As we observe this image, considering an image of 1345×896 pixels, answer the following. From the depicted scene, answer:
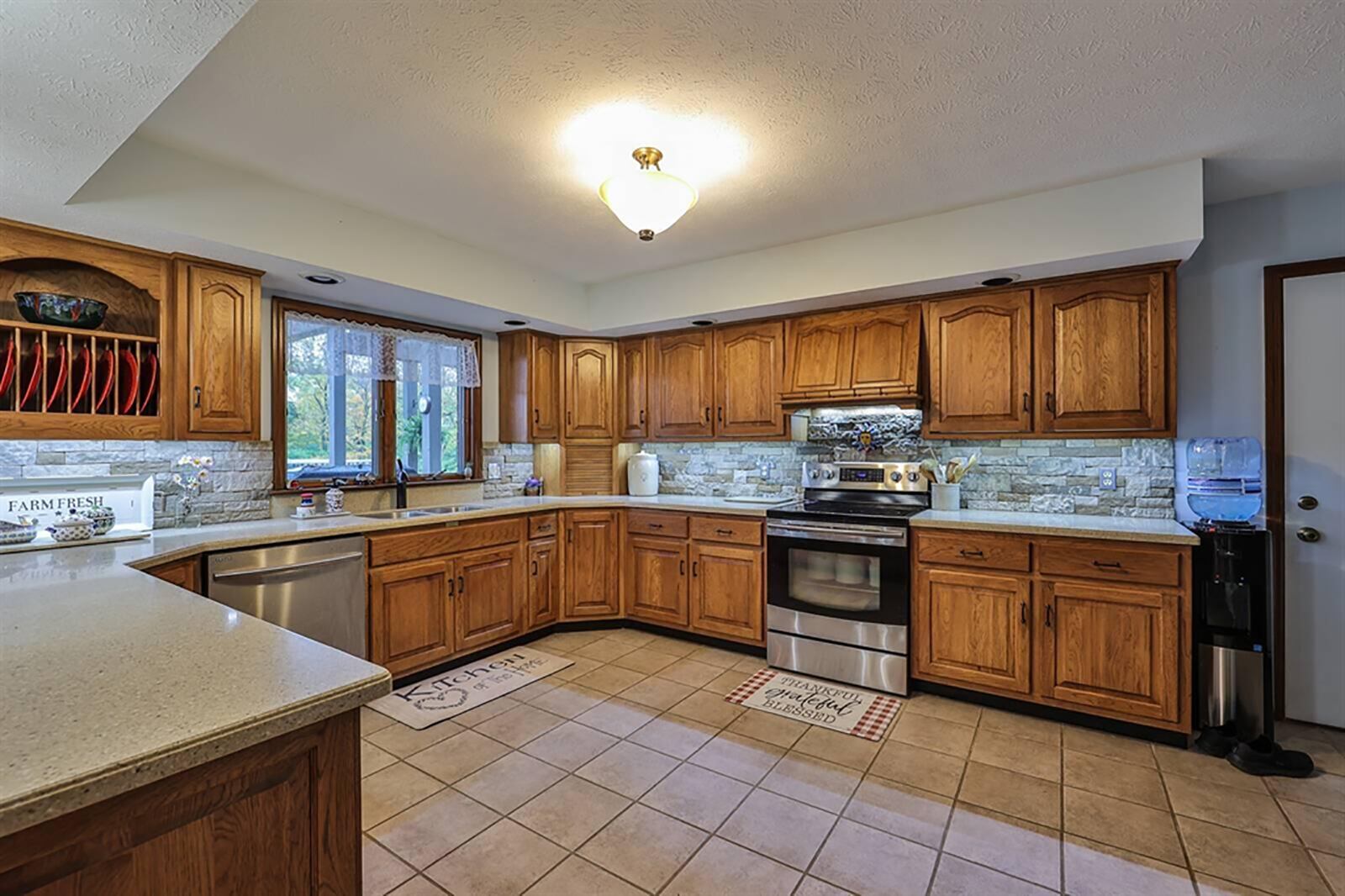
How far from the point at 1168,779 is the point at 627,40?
3.33 meters

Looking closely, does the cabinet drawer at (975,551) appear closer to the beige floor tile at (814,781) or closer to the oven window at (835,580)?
the oven window at (835,580)

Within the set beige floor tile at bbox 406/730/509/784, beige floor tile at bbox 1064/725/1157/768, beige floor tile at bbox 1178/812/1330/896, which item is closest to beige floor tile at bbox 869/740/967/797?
beige floor tile at bbox 1064/725/1157/768

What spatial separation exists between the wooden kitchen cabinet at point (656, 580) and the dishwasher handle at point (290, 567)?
1779 mm

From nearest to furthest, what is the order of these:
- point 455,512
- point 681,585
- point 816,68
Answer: point 816,68 < point 455,512 < point 681,585

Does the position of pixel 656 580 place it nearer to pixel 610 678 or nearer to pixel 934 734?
pixel 610 678

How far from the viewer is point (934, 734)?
282 centimetres

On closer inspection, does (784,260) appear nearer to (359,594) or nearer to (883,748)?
(883,748)

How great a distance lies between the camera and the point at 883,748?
8.77ft

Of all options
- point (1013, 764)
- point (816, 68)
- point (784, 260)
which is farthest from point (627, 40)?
point (1013, 764)

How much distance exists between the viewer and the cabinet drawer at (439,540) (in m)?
3.25

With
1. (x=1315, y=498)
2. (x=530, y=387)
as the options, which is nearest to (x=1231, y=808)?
(x=1315, y=498)

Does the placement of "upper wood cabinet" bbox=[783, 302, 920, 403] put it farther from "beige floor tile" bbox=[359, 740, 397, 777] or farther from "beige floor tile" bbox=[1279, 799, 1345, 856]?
"beige floor tile" bbox=[359, 740, 397, 777]

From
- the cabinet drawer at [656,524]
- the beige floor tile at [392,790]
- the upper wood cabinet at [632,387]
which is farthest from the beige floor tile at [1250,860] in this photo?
the upper wood cabinet at [632,387]

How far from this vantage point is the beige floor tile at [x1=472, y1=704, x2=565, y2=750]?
2770mm
